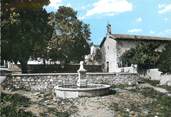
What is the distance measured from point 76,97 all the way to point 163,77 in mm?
12117

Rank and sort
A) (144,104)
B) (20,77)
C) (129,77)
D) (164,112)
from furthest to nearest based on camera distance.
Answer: (129,77) → (20,77) → (144,104) → (164,112)

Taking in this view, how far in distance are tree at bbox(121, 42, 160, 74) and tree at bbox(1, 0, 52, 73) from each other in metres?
9.96

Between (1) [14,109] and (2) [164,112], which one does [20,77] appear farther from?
(2) [164,112]

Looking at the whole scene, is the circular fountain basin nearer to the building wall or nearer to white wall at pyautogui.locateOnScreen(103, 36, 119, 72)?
the building wall

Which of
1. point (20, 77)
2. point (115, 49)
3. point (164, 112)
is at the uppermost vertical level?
point (115, 49)

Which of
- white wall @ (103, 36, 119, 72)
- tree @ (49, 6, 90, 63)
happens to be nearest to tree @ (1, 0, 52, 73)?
tree @ (49, 6, 90, 63)

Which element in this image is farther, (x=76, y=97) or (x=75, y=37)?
(x=75, y=37)

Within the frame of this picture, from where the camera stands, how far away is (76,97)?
1095 inches

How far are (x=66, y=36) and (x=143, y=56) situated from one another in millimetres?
13817

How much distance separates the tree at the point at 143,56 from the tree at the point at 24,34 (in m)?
9.96

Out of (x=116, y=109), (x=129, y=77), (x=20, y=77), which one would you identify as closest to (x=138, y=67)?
(x=129, y=77)

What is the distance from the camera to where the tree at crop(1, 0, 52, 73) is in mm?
41516

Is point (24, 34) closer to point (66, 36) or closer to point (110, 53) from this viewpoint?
point (66, 36)

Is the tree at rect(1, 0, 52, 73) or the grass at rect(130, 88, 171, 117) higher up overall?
the tree at rect(1, 0, 52, 73)
